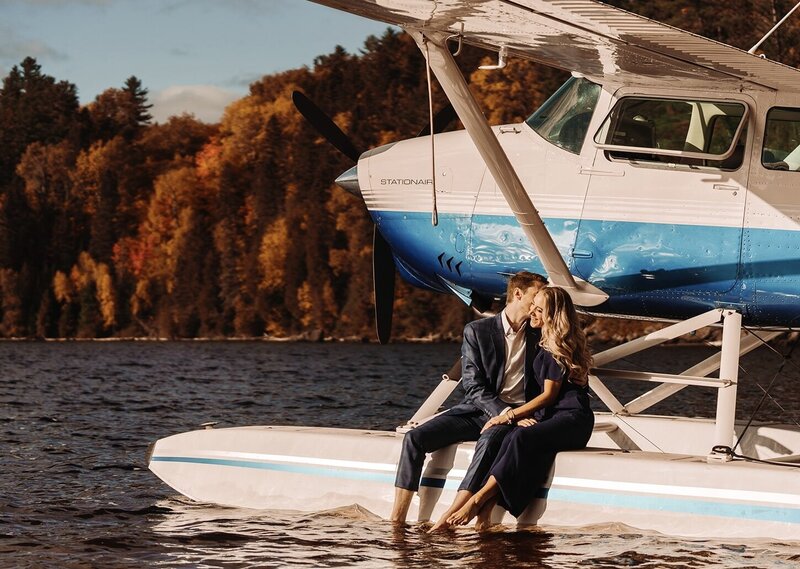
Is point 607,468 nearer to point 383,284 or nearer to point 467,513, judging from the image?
point 467,513

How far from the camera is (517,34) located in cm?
877

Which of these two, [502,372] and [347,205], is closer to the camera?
[502,372]

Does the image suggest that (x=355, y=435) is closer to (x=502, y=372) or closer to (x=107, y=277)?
(x=502, y=372)

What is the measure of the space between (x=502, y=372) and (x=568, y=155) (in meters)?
1.93

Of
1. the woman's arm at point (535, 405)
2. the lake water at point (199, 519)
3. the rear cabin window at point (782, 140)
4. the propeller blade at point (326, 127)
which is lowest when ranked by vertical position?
the lake water at point (199, 519)

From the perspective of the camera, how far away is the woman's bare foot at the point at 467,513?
8516 millimetres

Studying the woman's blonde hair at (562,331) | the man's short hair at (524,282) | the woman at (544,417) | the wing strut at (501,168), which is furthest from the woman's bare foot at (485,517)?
the wing strut at (501,168)

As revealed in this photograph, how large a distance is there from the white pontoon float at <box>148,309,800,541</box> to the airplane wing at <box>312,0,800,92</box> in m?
1.79

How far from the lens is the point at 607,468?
875 centimetres

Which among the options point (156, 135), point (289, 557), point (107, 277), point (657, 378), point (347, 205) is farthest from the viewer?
point (156, 135)

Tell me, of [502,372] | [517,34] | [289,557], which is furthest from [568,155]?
[289,557]

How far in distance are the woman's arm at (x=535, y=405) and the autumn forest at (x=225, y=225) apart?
66.0 meters

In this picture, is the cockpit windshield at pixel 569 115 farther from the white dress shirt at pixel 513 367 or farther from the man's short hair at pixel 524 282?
the white dress shirt at pixel 513 367

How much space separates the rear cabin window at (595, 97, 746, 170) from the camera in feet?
30.4
